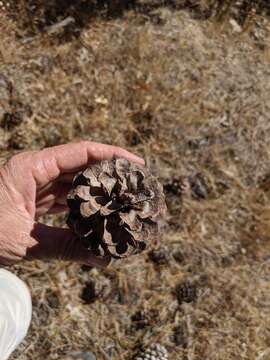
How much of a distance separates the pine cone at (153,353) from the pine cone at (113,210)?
1320mm

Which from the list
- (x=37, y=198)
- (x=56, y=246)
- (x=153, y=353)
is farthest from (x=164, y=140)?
(x=56, y=246)

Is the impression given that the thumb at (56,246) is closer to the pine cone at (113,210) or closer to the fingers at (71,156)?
the pine cone at (113,210)

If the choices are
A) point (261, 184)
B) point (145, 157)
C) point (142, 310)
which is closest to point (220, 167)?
point (261, 184)

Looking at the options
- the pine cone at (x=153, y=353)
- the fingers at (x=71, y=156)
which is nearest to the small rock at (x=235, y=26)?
the fingers at (x=71, y=156)

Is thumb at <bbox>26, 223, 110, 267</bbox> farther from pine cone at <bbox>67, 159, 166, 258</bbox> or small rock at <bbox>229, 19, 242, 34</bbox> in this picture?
small rock at <bbox>229, 19, 242, 34</bbox>

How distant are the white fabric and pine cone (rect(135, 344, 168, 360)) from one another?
31.2 inches

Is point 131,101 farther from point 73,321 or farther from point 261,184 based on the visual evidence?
point 73,321

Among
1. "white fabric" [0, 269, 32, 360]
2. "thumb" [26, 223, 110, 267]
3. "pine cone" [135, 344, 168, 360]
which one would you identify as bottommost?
"pine cone" [135, 344, 168, 360]

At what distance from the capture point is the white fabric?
2959 mm

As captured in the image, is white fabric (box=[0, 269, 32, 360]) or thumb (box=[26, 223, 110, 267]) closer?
thumb (box=[26, 223, 110, 267])

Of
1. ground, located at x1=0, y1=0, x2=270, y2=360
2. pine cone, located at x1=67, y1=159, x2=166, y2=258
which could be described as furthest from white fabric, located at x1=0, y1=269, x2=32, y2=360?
pine cone, located at x1=67, y1=159, x2=166, y2=258

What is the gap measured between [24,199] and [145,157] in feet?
4.47

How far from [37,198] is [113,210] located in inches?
35.3

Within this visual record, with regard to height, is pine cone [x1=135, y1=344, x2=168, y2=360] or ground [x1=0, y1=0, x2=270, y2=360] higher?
ground [x1=0, y1=0, x2=270, y2=360]
